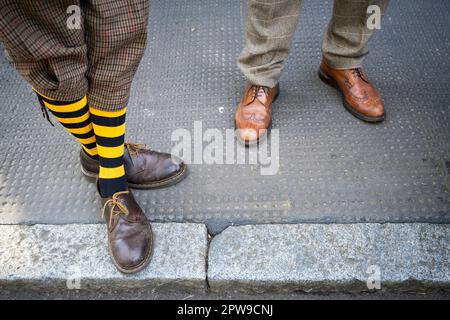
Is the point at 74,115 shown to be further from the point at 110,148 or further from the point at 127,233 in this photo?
A: the point at 127,233

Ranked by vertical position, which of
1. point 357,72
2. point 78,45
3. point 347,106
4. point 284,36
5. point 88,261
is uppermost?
point 78,45

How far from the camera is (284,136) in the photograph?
2.00 meters

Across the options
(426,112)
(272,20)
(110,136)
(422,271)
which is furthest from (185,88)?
(422,271)

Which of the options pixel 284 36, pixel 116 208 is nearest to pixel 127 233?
pixel 116 208

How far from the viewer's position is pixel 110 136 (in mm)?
1437

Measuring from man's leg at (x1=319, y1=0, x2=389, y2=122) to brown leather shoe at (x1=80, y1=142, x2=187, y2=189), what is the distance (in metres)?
0.99

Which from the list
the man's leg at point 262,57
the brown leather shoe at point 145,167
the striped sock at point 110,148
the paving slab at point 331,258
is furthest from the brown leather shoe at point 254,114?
the striped sock at point 110,148

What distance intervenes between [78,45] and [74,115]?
31 cm

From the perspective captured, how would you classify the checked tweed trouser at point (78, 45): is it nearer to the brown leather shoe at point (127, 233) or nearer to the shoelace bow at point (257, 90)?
the brown leather shoe at point (127, 233)

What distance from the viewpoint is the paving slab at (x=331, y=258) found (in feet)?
4.97

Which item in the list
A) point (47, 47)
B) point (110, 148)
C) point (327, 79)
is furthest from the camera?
point (327, 79)

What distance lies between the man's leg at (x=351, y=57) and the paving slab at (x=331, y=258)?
0.68 m

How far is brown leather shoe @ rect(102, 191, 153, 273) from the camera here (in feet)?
4.97

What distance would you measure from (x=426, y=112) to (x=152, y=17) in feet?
6.21
